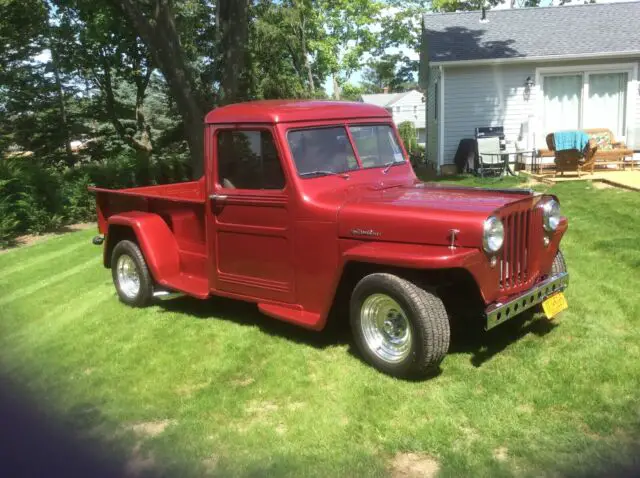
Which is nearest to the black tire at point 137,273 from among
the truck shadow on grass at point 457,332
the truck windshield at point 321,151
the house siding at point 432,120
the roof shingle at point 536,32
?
the truck shadow on grass at point 457,332

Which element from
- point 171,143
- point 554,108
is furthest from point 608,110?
point 171,143

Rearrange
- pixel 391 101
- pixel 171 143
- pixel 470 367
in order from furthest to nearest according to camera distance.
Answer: pixel 391 101 < pixel 171 143 < pixel 470 367

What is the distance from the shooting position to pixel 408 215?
12.5ft

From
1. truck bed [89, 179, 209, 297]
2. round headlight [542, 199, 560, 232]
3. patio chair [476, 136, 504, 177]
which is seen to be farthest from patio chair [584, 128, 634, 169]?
truck bed [89, 179, 209, 297]

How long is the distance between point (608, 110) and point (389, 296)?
13865 mm

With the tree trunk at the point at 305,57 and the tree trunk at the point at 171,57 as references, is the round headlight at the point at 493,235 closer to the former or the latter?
the tree trunk at the point at 171,57

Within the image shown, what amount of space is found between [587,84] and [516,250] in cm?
1296

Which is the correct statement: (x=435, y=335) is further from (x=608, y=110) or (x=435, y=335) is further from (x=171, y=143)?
(x=171, y=143)

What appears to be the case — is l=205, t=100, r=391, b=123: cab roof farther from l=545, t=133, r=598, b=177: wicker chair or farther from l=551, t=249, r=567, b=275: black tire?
l=545, t=133, r=598, b=177: wicker chair

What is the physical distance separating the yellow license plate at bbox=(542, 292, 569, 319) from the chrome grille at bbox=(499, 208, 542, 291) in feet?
0.70

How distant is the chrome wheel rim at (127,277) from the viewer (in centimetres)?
605

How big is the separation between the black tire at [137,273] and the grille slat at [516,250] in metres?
3.46

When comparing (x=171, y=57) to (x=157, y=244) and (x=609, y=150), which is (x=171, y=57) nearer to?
(x=157, y=244)

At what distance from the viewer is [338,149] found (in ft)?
15.4
